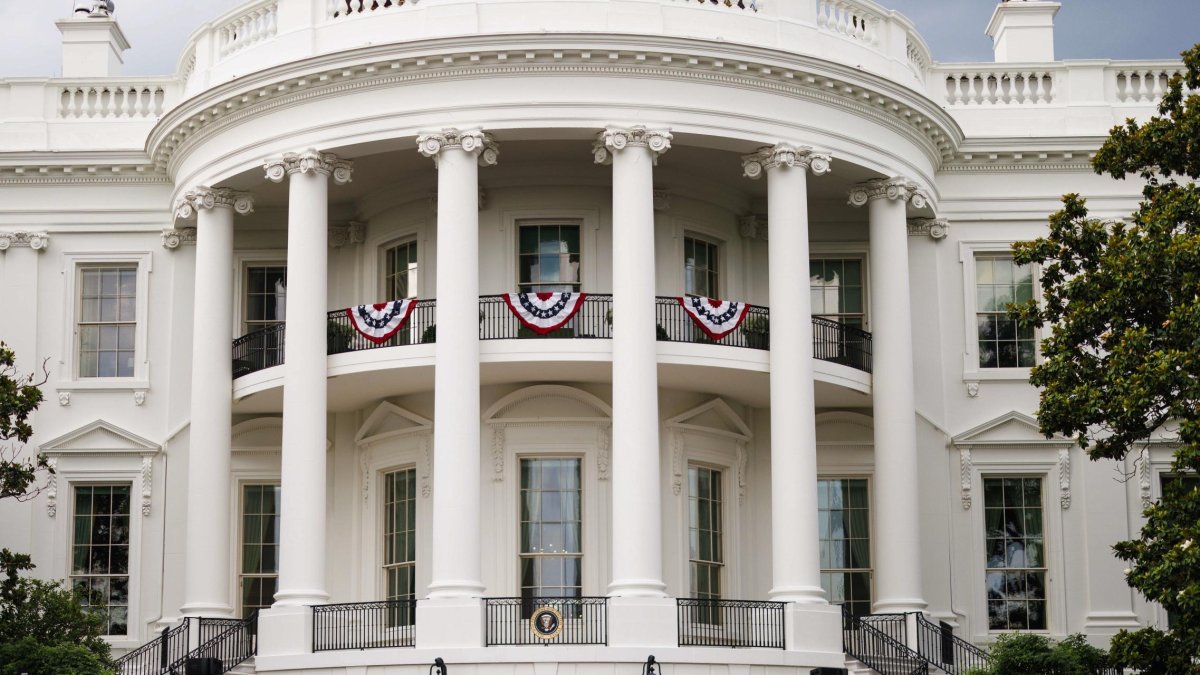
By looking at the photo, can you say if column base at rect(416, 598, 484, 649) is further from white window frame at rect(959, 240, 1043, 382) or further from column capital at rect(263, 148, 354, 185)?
white window frame at rect(959, 240, 1043, 382)

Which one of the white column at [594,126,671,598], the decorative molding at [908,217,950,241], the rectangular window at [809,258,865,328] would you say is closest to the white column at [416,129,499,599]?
the white column at [594,126,671,598]

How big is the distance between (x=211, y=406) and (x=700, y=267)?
852cm

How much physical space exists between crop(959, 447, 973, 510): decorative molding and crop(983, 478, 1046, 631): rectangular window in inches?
16.5

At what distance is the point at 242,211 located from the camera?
1233 inches

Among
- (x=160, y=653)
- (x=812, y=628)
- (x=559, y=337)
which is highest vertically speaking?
(x=559, y=337)

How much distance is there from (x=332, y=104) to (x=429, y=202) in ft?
10.2

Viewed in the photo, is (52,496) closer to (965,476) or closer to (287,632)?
(287,632)

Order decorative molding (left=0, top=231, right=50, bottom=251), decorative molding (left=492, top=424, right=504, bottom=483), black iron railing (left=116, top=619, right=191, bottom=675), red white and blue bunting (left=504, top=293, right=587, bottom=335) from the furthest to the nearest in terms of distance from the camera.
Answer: decorative molding (left=0, top=231, right=50, bottom=251), decorative molding (left=492, top=424, right=504, bottom=483), red white and blue bunting (left=504, top=293, right=587, bottom=335), black iron railing (left=116, top=619, right=191, bottom=675)

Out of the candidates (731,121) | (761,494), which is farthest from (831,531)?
(731,121)

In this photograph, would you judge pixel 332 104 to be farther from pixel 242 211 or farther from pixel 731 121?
pixel 731 121

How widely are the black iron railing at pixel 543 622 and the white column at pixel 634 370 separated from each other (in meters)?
0.56

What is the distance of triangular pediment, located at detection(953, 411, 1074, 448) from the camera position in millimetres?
32750

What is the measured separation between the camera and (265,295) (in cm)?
3366

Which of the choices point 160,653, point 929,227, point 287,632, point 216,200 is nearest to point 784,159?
point 929,227
